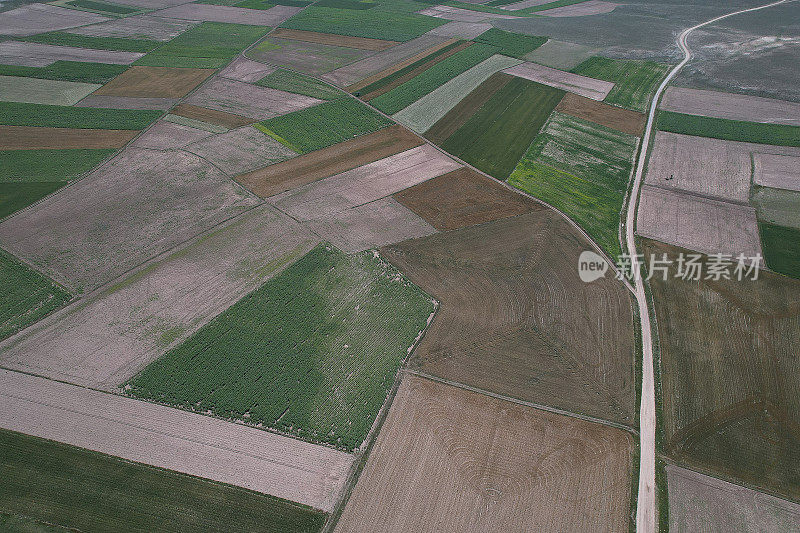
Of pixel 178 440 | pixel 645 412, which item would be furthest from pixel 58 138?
pixel 645 412

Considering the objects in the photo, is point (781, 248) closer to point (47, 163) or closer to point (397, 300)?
point (397, 300)

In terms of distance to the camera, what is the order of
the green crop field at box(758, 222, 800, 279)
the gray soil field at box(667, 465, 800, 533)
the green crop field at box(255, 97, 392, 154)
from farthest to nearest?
the green crop field at box(255, 97, 392, 154) < the green crop field at box(758, 222, 800, 279) < the gray soil field at box(667, 465, 800, 533)

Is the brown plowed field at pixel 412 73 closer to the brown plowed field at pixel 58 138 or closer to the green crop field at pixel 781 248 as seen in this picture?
the brown plowed field at pixel 58 138

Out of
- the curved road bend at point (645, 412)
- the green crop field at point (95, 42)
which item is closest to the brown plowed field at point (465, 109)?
the curved road bend at point (645, 412)

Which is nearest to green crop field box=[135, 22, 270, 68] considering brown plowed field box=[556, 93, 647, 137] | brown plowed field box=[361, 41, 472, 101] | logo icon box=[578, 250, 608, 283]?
brown plowed field box=[361, 41, 472, 101]

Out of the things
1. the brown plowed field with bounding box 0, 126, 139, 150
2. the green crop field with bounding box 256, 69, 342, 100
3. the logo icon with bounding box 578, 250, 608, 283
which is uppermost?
the green crop field with bounding box 256, 69, 342, 100

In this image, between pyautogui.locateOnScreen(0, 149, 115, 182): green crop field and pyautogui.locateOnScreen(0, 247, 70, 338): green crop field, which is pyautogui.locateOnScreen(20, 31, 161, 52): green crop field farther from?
pyautogui.locateOnScreen(0, 247, 70, 338): green crop field

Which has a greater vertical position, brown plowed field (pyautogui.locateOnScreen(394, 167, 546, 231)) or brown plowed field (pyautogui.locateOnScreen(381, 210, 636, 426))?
brown plowed field (pyautogui.locateOnScreen(394, 167, 546, 231))

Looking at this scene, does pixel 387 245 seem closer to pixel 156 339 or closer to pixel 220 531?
pixel 156 339
